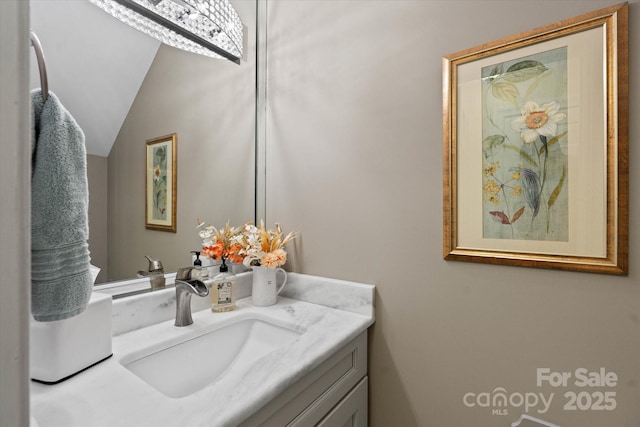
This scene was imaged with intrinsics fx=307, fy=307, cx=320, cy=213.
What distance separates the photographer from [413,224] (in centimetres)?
103

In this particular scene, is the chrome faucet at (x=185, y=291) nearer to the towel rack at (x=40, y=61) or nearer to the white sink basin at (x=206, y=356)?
the white sink basin at (x=206, y=356)

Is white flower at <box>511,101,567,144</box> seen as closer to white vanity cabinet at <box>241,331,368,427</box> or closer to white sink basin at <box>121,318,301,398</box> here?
white vanity cabinet at <box>241,331,368,427</box>

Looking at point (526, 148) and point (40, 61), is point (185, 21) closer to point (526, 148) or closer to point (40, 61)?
point (40, 61)

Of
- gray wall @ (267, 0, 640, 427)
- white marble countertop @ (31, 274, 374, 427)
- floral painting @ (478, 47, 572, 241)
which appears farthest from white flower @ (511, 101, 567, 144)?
white marble countertop @ (31, 274, 374, 427)

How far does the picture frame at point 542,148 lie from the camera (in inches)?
29.5

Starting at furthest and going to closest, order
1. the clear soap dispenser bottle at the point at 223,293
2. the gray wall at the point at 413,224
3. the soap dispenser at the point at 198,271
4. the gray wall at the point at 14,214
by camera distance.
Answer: the clear soap dispenser bottle at the point at 223,293 → the soap dispenser at the point at 198,271 → the gray wall at the point at 413,224 → the gray wall at the point at 14,214

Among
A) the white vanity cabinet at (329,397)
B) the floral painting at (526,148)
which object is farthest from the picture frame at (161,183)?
the floral painting at (526,148)

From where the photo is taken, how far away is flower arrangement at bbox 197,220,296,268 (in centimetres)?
117

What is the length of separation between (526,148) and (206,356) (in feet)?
3.74

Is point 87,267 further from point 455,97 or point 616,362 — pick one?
point 616,362

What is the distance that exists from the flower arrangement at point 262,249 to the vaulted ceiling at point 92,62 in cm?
55

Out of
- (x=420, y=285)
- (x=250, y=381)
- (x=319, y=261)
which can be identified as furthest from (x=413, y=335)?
(x=250, y=381)

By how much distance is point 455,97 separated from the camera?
0.96 m

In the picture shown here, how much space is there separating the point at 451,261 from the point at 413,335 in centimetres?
29
